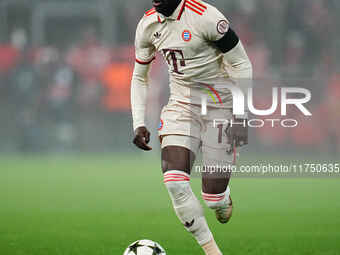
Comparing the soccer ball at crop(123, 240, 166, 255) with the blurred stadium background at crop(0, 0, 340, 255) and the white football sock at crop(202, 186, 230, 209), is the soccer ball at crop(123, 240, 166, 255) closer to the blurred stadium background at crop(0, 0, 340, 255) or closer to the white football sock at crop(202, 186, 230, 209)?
the white football sock at crop(202, 186, 230, 209)

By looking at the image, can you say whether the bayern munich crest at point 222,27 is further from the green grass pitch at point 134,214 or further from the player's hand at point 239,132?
the green grass pitch at point 134,214

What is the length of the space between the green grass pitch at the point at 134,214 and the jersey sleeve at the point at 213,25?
1.98 metres

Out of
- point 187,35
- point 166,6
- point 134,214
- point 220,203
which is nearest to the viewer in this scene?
point 166,6

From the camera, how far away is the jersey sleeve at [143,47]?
6.34 m

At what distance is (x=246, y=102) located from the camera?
636cm

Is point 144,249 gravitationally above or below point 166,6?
below

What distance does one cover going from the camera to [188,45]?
20.0 feet

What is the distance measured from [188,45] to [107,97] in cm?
1183

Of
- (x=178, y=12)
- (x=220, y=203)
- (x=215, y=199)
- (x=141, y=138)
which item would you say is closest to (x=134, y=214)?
(x=220, y=203)

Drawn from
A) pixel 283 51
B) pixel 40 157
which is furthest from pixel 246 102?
pixel 40 157

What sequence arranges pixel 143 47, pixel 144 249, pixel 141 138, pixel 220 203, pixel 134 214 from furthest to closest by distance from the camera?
pixel 134 214 → pixel 220 203 → pixel 143 47 → pixel 141 138 → pixel 144 249

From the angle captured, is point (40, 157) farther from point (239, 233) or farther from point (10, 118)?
point (239, 233)

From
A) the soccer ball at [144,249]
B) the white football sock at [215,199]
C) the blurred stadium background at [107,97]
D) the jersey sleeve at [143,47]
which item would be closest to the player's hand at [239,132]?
the white football sock at [215,199]

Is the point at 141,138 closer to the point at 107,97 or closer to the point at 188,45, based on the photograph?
the point at 188,45
